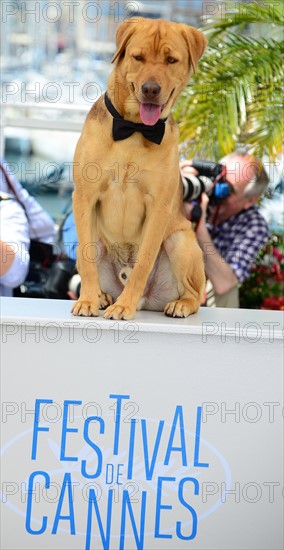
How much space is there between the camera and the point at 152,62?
7.95 ft

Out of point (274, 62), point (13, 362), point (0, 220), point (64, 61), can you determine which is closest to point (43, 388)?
point (13, 362)

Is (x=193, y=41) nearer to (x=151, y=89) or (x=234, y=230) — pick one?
(x=151, y=89)

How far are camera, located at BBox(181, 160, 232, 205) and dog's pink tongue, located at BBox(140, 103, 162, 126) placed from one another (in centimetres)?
174

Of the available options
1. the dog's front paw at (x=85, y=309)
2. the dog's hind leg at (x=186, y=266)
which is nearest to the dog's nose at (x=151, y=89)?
the dog's hind leg at (x=186, y=266)

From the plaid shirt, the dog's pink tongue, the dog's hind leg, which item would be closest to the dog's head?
the dog's pink tongue

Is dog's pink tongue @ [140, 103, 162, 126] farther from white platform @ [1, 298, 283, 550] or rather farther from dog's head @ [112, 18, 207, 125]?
white platform @ [1, 298, 283, 550]

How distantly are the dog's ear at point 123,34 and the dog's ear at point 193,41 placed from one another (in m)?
0.16

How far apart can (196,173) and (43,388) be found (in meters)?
2.37

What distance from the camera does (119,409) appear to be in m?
2.45

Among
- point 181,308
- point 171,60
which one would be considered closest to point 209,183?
point 181,308

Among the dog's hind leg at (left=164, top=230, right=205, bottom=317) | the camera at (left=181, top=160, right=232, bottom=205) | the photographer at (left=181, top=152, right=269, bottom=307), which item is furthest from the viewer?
the photographer at (left=181, top=152, right=269, bottom=307)

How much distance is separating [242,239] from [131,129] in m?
2.45

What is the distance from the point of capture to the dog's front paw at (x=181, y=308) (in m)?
2.66

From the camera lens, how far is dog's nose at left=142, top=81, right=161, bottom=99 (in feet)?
7.76
